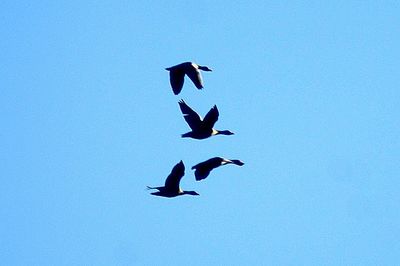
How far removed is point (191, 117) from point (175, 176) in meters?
2.05

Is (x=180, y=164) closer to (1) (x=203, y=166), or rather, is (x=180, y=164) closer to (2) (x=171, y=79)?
(1) (x=203, y=166)

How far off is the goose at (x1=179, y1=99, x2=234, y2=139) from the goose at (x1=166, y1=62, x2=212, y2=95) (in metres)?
0.74

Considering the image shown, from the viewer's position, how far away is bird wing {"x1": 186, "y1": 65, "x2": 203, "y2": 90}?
33.7 meters

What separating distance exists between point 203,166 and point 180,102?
2639mm

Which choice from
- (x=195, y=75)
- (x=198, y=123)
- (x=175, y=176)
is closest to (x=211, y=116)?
(x=198, y=123)

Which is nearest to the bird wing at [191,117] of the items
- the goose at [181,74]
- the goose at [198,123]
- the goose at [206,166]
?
the goose at [198,123]

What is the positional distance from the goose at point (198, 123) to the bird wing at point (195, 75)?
94 cm

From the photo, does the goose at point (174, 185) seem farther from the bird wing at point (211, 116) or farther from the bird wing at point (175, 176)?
the bird wing at point (211, 116)

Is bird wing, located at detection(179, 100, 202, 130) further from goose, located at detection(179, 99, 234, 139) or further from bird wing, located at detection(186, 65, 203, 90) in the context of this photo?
bird wing, located at detection(186, 65, 203, 90)

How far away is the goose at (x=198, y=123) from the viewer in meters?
33.2

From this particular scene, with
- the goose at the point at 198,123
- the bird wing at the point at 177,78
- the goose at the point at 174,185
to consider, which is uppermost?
the bird wing at the point at 177,78

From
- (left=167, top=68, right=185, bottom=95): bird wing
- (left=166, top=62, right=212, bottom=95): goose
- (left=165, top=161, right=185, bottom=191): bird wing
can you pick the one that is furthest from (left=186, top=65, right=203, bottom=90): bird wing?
(left=165, top=161, right=185, bottom=191): bird wing

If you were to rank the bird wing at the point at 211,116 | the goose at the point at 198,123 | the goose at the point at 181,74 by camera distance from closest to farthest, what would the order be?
1. the bird wing at the point at 211,116
2. the goose at the point at 198,123
3. the goose at the point at 181,74

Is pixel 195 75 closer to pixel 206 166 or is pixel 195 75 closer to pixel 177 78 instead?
pixel 177 78
